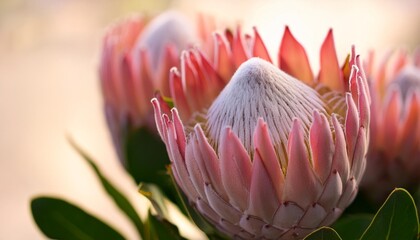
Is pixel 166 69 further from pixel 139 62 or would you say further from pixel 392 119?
pixel 392 119

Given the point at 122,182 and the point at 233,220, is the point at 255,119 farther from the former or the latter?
the point at 122,182

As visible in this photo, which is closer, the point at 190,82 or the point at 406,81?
the point at 190,82

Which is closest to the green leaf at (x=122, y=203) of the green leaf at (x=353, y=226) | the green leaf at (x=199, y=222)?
the green leaf at (x=199, y=222)

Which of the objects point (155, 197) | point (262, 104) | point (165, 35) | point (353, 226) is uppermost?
point (165, 35)

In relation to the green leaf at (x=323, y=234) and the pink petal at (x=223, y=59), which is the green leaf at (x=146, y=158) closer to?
the pink petal at (x=223, y=59)

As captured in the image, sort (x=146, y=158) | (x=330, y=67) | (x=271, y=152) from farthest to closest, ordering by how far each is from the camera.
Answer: (x=146, y=158) → (x=330, y=67) → (x=271, y=152)

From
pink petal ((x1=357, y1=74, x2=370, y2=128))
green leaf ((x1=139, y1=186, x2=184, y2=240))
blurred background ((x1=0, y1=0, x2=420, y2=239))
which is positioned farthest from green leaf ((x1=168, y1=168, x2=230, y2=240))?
blurred background ((x1=0, y1=0, x2=420, y2=239))

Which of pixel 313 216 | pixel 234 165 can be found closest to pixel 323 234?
pixel 313 216
